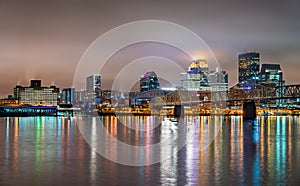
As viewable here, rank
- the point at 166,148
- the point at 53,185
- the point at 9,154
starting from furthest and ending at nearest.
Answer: the point at 166,148
the point at 9,154
the point at 53,185

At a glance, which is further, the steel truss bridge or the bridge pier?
the steel truss bridge

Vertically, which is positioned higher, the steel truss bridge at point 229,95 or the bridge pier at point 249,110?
the steel truss bridge at point 229,95

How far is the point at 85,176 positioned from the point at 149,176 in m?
3.00

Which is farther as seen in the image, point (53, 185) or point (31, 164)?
point (31, 164)

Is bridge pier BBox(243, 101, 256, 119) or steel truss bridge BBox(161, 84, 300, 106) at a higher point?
steel truss bridge BBox(161, 84, 300, 106)

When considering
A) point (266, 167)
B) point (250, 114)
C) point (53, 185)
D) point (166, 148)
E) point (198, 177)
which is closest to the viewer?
point (53, 185)

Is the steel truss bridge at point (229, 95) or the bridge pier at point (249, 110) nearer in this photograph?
the bridge pier at point (249, 110)

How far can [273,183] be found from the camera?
2020 centimetres

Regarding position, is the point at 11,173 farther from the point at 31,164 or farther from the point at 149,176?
the point at 149,176

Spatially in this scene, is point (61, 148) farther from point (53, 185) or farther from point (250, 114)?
point (250, 114)

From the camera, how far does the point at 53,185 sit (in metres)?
19.7

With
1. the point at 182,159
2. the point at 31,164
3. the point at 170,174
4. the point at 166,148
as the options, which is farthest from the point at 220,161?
the point at 31,164

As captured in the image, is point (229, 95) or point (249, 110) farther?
point (229, 95)

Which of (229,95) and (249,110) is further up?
(229,95)
